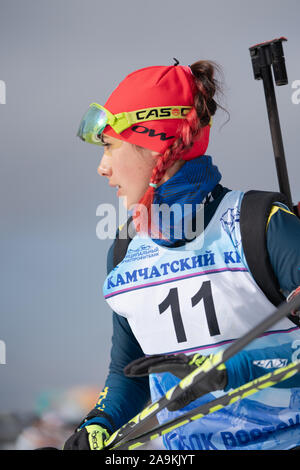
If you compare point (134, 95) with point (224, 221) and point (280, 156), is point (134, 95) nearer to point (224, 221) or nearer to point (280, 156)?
point (224, 221)

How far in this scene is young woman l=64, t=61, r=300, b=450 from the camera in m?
1.16

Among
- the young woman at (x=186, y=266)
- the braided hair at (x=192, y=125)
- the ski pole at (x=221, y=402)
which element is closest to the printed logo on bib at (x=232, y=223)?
the young woman at (x=186, y=266)

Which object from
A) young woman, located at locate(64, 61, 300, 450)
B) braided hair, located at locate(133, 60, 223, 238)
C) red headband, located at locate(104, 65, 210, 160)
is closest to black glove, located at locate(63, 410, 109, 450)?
young woman, located at locate(64, 61, 300, 450)

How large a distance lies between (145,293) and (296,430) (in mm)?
399

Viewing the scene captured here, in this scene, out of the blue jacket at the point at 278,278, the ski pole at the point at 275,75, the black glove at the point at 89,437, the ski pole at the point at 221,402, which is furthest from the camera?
the ski pole at the point at 275,75

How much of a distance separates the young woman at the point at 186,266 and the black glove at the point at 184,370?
0.17 feet

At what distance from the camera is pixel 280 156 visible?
1.54 m

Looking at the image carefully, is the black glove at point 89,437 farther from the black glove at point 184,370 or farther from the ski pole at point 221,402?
the black glove at point 184,370

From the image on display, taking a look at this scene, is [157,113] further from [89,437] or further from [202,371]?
[89,437]

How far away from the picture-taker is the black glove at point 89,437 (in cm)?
126

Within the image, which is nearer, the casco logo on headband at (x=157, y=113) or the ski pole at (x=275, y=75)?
the casco logo on headband at (x=157, y=113)

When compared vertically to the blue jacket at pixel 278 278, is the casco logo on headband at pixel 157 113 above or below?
above

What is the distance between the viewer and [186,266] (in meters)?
1.24
